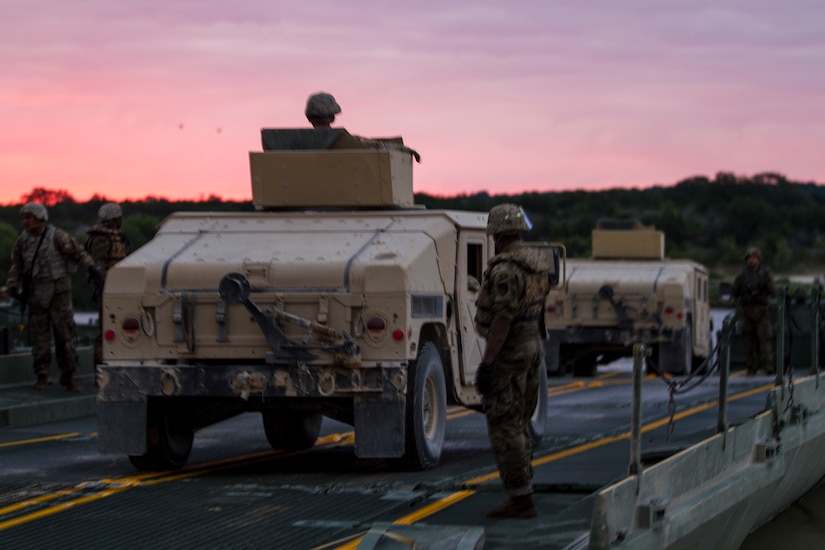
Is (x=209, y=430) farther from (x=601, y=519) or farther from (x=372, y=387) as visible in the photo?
(x=601, y=519)

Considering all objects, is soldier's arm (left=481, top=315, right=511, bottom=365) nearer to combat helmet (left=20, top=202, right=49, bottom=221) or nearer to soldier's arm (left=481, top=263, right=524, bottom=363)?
soldier's arm (left=481, top=263, right=524, bottom=363)

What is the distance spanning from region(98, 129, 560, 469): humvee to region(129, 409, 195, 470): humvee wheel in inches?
0.6

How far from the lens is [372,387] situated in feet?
35.8

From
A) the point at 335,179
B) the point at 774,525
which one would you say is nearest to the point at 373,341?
the point at 335,179

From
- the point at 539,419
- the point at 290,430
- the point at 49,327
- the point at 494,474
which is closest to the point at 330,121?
the point at 290,430

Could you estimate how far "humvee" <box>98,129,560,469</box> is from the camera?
1092 centimetres

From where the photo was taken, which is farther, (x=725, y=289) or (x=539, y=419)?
(x=725, y=289)

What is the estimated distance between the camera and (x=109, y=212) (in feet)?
A: 54.2

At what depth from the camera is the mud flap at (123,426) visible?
11.1m

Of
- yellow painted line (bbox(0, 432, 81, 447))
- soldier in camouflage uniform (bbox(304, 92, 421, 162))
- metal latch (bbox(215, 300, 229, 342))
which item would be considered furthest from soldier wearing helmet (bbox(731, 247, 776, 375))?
metal latch (bbox(215, 300, 229, 342))

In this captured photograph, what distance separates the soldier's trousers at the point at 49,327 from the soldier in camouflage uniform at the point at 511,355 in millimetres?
8634

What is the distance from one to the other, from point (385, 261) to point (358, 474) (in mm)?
1537

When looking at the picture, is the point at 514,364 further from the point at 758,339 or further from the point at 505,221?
the point at 758,339

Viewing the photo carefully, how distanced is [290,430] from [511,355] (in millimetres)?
4268
